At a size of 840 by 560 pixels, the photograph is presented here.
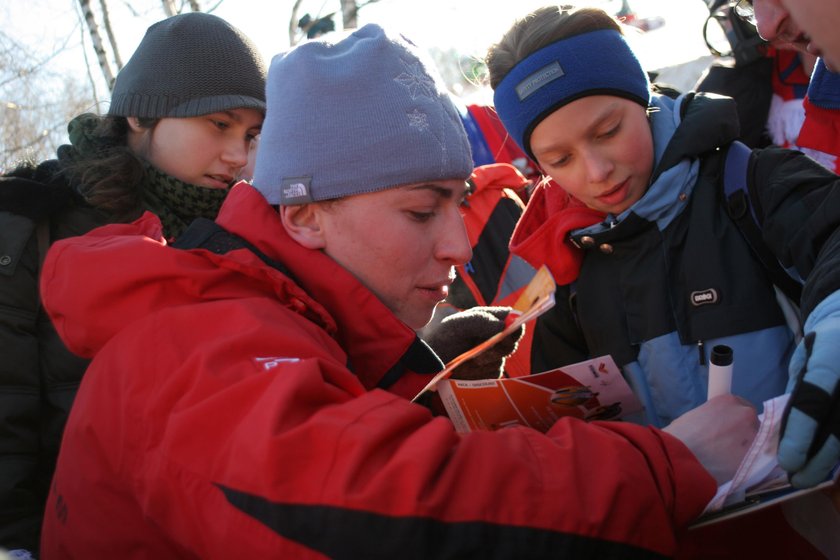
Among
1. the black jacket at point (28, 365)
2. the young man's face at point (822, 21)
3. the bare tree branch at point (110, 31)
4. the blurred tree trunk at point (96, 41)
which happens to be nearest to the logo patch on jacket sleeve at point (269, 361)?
the young man's face at point (822, 21)

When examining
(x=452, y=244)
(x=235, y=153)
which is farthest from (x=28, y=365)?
(x=452, y=244)

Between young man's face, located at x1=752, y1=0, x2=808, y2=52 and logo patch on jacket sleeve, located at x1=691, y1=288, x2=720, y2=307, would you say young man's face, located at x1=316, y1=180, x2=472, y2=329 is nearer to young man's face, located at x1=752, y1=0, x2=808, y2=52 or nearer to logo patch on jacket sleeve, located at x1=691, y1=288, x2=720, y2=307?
logo patch on jacket sleeve, located at x1=691, y1=288, x2=720, y2=307

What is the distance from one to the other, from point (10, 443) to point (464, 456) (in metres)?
1.89

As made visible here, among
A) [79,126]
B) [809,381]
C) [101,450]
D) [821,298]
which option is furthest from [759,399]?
[79,126]

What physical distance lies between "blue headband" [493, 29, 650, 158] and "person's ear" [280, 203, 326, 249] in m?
0.91

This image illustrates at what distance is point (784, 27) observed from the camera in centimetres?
225

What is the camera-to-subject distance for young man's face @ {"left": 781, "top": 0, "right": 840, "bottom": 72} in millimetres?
1074

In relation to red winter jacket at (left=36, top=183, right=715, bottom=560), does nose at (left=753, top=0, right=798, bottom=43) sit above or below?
above

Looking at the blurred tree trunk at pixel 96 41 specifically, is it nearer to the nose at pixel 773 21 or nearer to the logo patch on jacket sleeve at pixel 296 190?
the logo patch on jacket sleeve at pixel 296 190

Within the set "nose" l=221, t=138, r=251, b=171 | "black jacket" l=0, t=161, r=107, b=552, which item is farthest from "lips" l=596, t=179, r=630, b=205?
"black jacket" l=0, t=161, r=107, b=552

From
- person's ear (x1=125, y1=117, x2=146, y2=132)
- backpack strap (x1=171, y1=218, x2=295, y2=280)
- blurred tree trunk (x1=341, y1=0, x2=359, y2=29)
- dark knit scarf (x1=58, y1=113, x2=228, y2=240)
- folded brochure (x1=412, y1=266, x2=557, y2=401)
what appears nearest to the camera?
folded brochure (x1=412, y1=266, x2=557, y2=401)

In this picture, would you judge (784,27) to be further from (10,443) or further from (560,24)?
(10,443)

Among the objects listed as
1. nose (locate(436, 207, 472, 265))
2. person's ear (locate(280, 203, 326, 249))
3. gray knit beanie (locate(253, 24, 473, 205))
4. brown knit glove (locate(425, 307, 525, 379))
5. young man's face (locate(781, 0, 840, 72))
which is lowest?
brown knit glove (locate(425, 307, 525, 379))

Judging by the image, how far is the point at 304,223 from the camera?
187 centimetres
